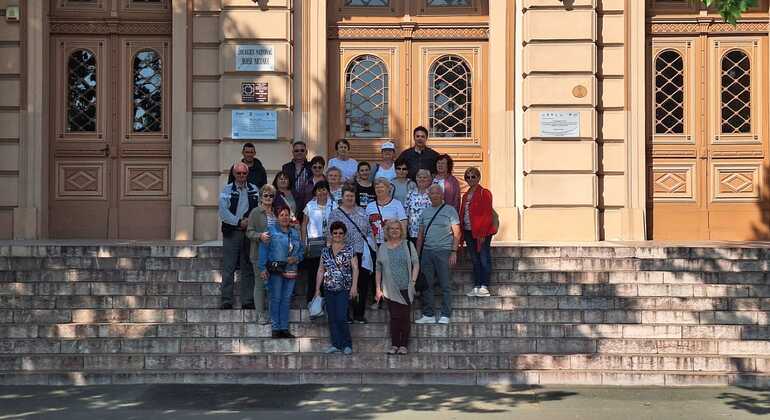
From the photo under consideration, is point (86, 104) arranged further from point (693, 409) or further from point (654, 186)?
point (693, 409)

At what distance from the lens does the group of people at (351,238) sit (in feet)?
34.4

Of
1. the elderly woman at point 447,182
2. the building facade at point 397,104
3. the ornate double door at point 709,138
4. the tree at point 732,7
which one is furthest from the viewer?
the ornate double door at point 709,138

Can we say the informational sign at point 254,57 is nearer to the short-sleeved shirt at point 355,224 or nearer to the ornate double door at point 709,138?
the short-sleeved shirt at point 355,224

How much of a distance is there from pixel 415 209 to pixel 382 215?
509mm

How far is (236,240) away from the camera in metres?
11.2

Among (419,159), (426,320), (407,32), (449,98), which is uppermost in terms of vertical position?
(407,32)

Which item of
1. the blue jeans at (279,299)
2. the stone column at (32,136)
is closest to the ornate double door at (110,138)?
the stone column at (32,136)

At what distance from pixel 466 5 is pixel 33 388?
9392 millimetres

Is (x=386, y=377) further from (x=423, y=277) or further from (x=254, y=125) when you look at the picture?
(x=254, y=125)

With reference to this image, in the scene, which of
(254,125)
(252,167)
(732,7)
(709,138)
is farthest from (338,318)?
(709,138)

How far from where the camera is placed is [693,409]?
28.7 ft

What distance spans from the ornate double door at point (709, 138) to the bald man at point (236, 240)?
7.23m

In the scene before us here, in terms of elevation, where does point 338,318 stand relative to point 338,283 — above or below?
below

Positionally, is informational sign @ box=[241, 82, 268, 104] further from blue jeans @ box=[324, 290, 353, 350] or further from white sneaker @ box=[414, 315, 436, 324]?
white sneaker @ box=[414, 315, 436, 324]
